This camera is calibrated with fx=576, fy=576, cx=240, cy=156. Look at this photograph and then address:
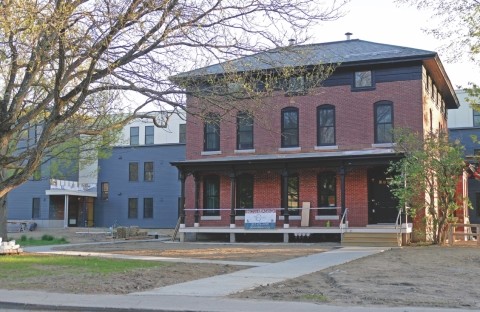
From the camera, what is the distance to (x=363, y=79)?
1147 inches

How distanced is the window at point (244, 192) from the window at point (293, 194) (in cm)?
212

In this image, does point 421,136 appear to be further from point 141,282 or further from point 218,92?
point 141,282

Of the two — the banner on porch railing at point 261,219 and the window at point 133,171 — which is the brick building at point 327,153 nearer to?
the banner on porch railing at point 261,219

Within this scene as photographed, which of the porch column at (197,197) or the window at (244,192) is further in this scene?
the porch column at (197,197)

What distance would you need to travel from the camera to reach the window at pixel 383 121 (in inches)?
1121

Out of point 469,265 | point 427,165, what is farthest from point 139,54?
point 427,165

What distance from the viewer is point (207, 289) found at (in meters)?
12.2

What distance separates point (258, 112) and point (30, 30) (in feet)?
21.3

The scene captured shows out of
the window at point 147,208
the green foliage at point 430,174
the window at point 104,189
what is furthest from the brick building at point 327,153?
the window at point 104,189

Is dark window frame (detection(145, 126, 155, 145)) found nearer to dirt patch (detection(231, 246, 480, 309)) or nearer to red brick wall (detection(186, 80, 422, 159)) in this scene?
red brick wall (detection(186, 80, 422, 159))

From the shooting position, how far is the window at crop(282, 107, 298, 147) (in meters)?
30.4

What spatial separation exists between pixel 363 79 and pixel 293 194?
691cm

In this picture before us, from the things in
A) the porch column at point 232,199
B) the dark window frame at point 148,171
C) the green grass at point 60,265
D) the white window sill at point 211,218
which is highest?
the dark window frame at point 148,171

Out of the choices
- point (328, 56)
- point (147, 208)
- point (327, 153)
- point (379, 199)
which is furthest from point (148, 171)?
point (328, 56)
